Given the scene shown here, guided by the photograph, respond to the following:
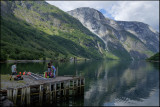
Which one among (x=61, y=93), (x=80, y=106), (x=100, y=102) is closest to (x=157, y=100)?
(x=100, y=102)

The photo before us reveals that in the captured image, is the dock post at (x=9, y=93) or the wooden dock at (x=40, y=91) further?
the wooden dock at (x=40, y=91)

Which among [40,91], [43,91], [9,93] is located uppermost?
[9,93]

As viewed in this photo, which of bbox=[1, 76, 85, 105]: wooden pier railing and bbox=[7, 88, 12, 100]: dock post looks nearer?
bbox=[7, 88, 12, 100]: dock post

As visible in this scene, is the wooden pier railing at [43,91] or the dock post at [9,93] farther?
the wooden pier railing at [43,91]

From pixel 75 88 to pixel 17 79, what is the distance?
14445 millimetres

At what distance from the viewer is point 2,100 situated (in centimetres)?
2486

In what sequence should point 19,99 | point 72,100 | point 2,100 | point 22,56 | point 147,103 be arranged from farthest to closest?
point 22,56 < point 147,103 < point 72,100 < point 19,99 < point 2,100

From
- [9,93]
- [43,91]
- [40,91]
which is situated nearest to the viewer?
[9,93]

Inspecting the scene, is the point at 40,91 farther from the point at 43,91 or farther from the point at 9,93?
the point at 9,93

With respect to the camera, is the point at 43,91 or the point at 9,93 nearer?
the point at 9,93

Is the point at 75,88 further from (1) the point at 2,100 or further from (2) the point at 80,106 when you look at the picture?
(1) the point at 2,100

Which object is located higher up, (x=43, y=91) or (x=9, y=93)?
(x=9, y=93)

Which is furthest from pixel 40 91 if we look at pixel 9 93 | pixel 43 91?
pixel 9 93

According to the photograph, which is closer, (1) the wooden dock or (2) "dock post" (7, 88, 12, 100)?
(2) "dock post" (7, 88, 12, 100)
